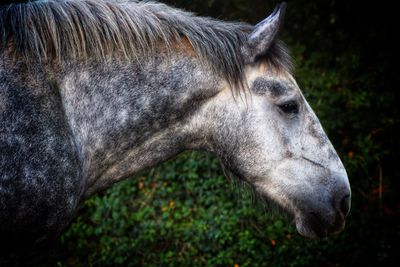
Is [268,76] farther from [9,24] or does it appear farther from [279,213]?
[9,24]

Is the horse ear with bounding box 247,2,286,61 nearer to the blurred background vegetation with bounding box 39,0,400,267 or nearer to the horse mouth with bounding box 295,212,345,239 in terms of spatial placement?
the horse mouth with bounding box 295,212,345,239

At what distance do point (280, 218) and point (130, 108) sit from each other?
3106mm

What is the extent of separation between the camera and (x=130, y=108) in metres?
2.69

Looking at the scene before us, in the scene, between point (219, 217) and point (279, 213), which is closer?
point (279, 213)

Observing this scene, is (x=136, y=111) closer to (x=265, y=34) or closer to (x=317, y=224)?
(x=265, y=34)

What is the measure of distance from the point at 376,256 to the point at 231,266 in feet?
5.56

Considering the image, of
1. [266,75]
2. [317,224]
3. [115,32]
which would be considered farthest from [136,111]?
[317,224]

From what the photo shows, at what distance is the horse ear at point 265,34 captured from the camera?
2.76 meters

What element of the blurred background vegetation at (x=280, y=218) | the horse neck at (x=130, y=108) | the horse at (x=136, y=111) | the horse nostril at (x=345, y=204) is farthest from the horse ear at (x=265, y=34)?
the blurred background vegetation at (x=280, y=218)

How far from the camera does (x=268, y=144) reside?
281 centimetres

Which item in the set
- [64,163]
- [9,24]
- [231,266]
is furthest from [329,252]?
[9,24]

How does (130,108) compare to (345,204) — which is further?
(345,204)

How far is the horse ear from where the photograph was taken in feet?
9.05

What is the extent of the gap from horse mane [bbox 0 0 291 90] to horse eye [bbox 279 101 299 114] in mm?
256
